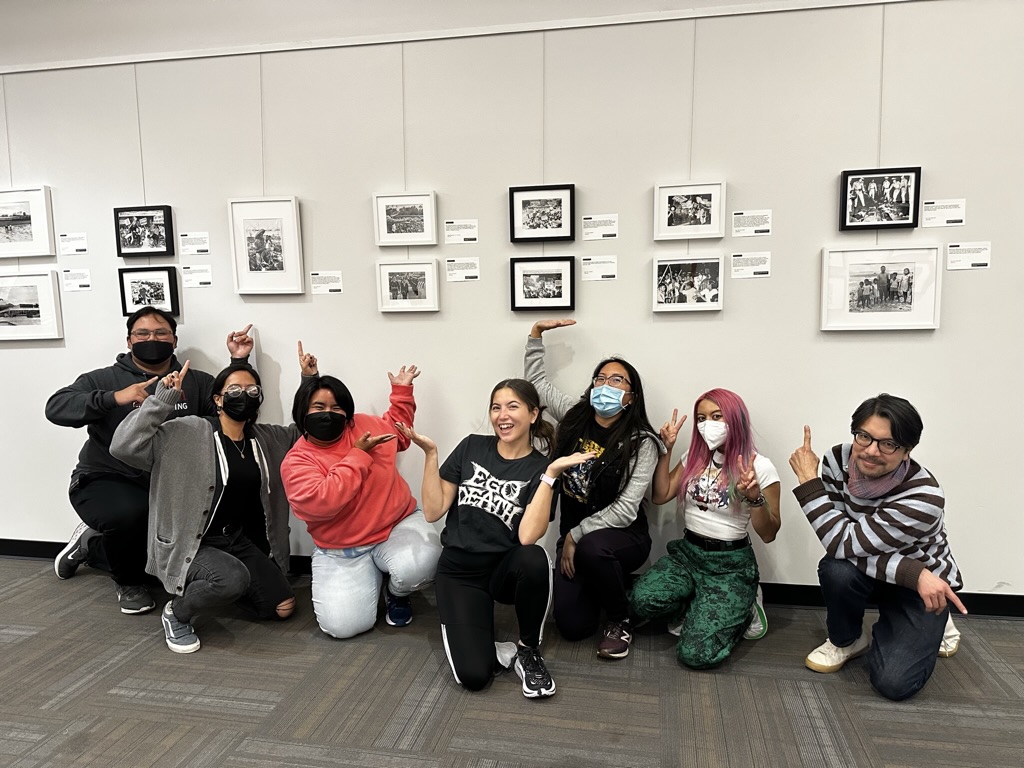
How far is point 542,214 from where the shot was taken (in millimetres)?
2941

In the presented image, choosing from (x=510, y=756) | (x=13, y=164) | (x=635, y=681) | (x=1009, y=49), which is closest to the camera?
(x=510, y=756)

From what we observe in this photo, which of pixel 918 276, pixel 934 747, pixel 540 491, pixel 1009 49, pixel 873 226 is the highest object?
pixel 1009 49

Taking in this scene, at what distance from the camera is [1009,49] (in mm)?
2617

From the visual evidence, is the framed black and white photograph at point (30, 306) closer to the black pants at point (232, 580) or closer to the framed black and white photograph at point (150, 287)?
the framed black and white photograph at point (150, 287)

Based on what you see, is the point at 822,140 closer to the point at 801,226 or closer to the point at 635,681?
the point at 801,226

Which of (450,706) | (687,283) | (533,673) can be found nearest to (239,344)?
(450,706)

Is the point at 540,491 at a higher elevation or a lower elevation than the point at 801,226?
lower

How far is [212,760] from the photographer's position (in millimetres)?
1927

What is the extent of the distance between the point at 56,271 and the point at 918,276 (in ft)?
14.7

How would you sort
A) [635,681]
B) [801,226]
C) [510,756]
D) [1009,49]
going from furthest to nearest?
[801,226], [1009,49], [635,681], [510,756]

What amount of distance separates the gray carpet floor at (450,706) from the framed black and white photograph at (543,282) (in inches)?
60.6

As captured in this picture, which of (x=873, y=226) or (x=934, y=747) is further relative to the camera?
(x=873, y=226)

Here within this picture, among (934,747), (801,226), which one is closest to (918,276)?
(801,226)

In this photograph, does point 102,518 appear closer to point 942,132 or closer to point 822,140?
point 822,140
